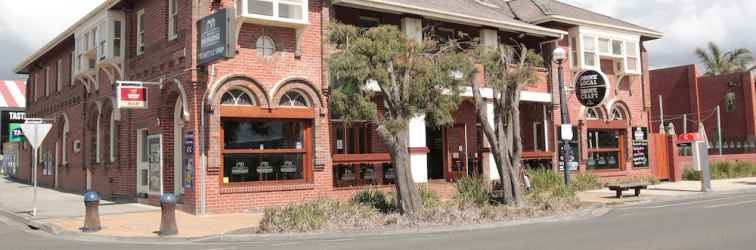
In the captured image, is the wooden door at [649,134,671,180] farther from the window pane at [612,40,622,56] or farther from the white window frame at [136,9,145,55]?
the white window frame at [136,9,145,55]

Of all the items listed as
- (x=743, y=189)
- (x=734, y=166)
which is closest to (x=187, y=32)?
(x=743, y=189)

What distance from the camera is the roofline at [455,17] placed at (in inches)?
750

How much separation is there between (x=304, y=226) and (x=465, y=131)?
11713mm

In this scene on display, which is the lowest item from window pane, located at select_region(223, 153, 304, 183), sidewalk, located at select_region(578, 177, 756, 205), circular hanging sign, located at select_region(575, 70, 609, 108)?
sidewalk, located at select_region(578, 177, 756, 205)

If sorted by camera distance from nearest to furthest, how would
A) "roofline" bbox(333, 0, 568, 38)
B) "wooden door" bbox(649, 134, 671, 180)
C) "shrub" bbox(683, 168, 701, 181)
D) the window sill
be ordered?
1. the window sill
2. "roofline" bbox(333, 0, 568, 38)
3. "wooden door" bbox(649, 134, 671, 180)
4. "shrub" bbox(683, 168, 701, 181)

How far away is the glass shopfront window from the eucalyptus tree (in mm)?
12564

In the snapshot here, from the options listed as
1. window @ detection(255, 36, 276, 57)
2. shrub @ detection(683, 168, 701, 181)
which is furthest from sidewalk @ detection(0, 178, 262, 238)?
shrub @ detection(683, 168, 701, 181)

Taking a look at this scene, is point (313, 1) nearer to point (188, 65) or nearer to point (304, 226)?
point (188, 65)

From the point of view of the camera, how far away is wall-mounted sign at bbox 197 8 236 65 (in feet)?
49.3

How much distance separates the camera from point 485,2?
26906mm

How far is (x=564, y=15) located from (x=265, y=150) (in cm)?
1322

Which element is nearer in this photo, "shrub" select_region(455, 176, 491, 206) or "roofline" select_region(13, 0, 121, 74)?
"shrub" select_region(455, 176, 491, 206)

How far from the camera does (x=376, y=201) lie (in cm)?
1566

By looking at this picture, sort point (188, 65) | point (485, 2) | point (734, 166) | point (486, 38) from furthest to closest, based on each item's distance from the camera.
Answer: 1. point (734, 166)
2. point (485, 2)
3. point (486, 38)
4. point (188, 65)
